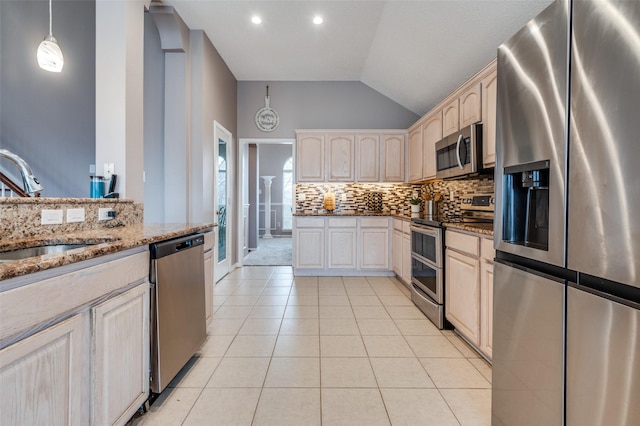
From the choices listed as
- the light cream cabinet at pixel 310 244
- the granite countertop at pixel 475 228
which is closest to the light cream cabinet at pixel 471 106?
the granite countertop at pixel 475 228

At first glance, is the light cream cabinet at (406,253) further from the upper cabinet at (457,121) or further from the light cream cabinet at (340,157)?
the light cream cabinet at (340,157)

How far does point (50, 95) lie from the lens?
3.75 metres

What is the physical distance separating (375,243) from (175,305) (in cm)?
322

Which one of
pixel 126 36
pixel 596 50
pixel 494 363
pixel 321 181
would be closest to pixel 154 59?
pixel 126 36

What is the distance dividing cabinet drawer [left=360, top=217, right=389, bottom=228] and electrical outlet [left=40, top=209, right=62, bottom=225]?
3469 millimetres

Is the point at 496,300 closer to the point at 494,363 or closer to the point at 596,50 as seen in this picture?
the point at 494,363

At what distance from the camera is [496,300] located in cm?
137

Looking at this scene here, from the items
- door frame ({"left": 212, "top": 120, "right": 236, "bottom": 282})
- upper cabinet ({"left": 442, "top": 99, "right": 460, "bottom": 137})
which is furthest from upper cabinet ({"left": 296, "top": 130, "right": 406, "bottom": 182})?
upper cabinet ({"left": 442, "top": 99, "right": 460, "bottom": 137})

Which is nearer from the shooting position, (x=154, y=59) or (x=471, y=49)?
(x=471, y=49)

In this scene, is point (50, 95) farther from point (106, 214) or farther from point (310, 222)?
point (310, 222)

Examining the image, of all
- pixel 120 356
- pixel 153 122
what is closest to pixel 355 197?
pixel 153 122

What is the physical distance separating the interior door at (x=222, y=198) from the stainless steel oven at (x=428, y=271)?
254 cm

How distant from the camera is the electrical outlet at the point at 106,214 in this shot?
2036mm

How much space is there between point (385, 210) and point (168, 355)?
402 cm
